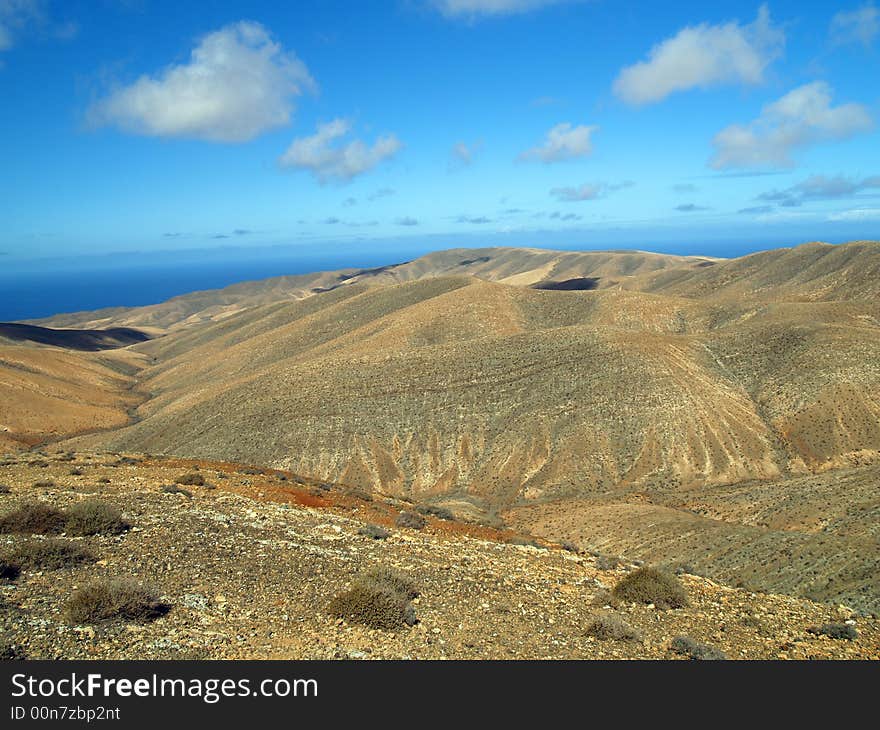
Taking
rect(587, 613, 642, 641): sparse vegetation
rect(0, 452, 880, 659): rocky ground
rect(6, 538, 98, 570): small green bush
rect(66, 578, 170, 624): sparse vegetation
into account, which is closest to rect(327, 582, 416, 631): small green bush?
rect(0, 452, 880, 659): rocky ground

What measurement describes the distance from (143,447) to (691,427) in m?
45.8

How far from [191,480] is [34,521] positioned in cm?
639

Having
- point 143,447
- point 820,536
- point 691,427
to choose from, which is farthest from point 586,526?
point 143,447

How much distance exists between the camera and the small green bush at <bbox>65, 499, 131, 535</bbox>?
12.3 metres

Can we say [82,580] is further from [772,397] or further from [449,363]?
[772,397]

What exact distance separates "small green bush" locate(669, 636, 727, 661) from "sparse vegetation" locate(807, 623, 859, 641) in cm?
322

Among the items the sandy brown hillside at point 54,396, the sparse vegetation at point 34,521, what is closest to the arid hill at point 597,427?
the sandy brown hillside at point 54,396

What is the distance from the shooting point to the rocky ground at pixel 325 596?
873cm

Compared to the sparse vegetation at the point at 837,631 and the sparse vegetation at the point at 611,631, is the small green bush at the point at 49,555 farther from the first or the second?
the sparse vegetation at the point at 837,631

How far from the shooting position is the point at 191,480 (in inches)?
733

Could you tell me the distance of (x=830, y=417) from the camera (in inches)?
1709

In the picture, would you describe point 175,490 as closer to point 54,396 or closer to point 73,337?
point 54,396

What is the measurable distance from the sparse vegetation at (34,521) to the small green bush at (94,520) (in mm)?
208

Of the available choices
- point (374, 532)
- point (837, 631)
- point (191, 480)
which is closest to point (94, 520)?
point (191, 480)
